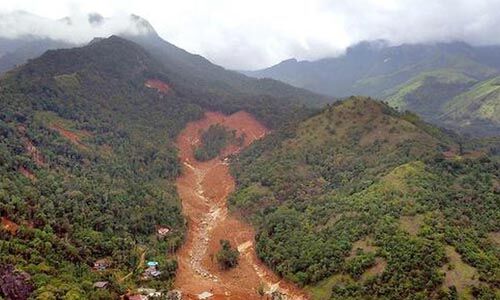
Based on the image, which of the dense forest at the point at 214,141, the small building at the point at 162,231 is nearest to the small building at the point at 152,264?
the small building at the point at 162,231

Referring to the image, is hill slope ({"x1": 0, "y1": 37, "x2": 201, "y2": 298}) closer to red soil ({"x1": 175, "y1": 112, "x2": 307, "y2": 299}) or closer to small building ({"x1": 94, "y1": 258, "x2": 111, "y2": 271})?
small building ({"x1": 94, "y1": 258, "x2": 111, "y2": 271})

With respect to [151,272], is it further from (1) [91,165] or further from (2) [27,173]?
(1) [91,165]

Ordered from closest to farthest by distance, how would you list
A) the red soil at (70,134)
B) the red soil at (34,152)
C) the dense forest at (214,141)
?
the red soil at (34,152)
the red soil at (70,134)
the dense forest at (214,141)

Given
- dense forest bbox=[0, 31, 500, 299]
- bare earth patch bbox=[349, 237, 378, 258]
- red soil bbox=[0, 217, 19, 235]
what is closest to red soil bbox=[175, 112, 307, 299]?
dense forest bbox=[0, 31, 500, 299]

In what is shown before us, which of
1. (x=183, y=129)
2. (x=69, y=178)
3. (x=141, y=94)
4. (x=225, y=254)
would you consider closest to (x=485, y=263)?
(x=225, y=254)

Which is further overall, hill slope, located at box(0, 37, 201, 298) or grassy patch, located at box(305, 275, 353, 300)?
grassy patch, located at box(305, 275, 353, 300)

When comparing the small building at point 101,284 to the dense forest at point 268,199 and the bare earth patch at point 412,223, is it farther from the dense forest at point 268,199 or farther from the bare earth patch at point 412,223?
the bare earth patch at point 412,223

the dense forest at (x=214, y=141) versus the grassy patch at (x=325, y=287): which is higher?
the dense forest at (x=214, y=141)
